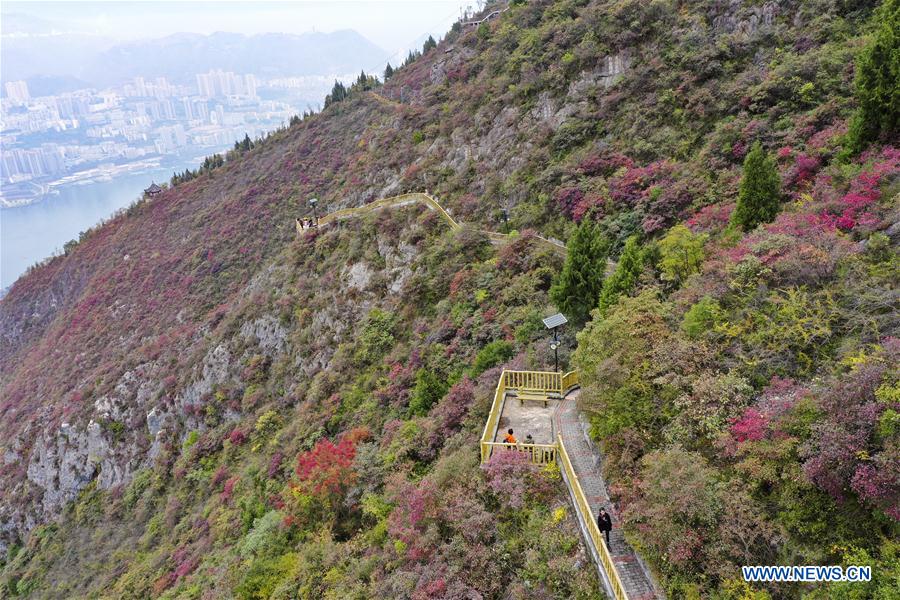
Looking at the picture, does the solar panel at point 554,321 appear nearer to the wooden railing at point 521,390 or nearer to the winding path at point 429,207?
the wooden railing at point 521,390

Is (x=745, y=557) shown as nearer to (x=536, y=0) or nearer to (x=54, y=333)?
(x=536, y=0)

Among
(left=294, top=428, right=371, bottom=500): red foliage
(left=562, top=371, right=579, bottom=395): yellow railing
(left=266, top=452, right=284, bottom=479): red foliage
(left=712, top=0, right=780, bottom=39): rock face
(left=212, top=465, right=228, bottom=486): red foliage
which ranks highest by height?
(left=712, top=0, right=780, bottom=39): rock face

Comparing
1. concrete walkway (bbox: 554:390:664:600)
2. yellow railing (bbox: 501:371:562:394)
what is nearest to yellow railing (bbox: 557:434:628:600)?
concrete walkway (bbox: 554:390:664:600)

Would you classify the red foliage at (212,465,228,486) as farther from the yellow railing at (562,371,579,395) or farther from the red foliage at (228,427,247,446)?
the yellow railing at (562,371,579,395)

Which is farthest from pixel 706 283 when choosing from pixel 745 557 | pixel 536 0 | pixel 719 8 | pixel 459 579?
pixel 536 0

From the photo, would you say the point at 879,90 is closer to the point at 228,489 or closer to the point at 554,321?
the point at 554,321

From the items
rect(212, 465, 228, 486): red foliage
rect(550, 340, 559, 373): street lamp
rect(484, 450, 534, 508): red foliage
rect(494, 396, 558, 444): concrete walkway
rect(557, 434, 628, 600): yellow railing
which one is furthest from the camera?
rect(212, 465, 228, 486): red foliage
